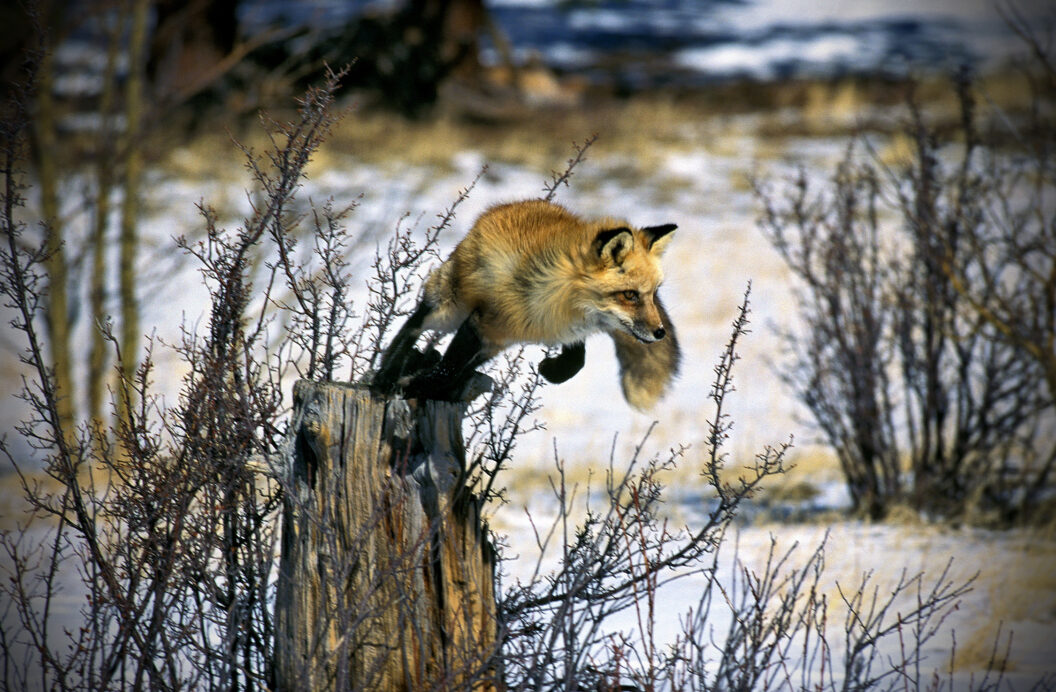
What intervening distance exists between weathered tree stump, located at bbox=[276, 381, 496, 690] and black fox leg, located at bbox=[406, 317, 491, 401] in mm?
66

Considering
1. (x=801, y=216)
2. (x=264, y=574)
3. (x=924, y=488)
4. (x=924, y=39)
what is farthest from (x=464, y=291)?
(x=924, y=39)

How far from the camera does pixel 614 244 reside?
131 inches

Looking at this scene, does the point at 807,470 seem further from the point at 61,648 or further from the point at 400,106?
the point at 400,106

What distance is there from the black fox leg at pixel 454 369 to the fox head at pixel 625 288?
1.49 feet

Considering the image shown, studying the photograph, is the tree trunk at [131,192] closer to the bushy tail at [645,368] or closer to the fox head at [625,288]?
the bushy tail at [645,368]

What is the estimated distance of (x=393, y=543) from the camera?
3.12 m

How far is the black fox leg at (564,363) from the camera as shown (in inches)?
140

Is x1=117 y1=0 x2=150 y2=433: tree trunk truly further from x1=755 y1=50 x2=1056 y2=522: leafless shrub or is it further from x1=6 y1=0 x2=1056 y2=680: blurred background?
x1=755 y1=50 x2=1056 y2=522: leafless shrub

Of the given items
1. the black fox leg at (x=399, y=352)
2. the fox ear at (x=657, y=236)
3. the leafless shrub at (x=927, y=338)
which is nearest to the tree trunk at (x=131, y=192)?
the leafless shrub at (x=927, y=338)

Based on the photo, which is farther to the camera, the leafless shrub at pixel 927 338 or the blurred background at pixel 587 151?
the blurred background at pixel 587 151

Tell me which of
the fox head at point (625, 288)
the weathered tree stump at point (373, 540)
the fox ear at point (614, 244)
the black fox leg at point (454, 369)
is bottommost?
the weathered tree stump at point (373, 540)

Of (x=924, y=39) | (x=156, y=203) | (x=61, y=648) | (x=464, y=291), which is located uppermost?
(x=924, y=39)

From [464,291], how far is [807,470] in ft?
21.0

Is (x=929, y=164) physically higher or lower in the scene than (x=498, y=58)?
lower
